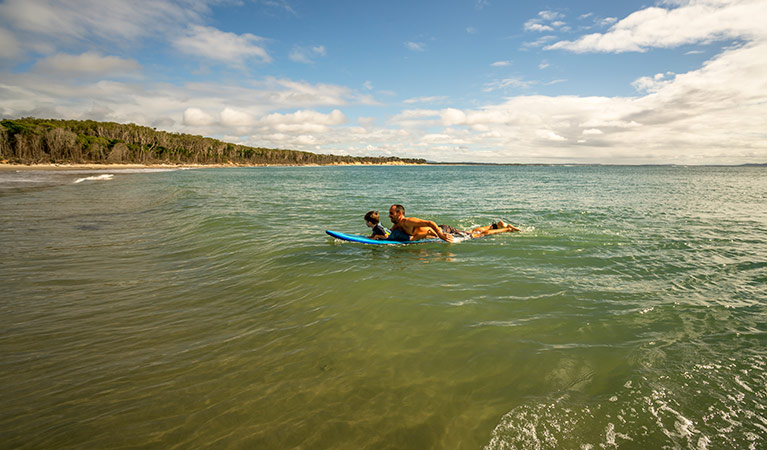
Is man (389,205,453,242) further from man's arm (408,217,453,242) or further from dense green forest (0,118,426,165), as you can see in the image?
dense green forest (0,118,426,165)

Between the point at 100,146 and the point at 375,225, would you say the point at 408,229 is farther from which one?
A: the point at 100,146

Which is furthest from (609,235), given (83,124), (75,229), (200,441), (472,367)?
(83,124)

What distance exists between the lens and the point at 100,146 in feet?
298

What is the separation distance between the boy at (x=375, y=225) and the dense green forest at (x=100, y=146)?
101529 millimetres

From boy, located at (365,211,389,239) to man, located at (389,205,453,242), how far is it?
0.89 feet

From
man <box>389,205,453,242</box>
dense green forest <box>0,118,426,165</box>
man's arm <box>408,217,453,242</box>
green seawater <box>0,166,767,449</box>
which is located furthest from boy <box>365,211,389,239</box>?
dense green forest <box>0,118,426,165</box>

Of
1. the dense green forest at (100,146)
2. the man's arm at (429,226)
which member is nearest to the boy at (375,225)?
the man's arm at (429,226)

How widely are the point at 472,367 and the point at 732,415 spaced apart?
2463 mm

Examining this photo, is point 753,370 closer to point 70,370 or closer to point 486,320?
point 486,320

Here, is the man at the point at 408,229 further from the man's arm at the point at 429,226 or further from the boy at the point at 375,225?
the boy at the point at 375,225

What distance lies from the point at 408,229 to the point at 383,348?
6327mm

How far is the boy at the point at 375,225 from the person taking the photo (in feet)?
34.0

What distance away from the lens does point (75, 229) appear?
39.6 ft

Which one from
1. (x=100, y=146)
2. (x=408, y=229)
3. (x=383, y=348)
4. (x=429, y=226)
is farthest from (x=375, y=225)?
(x=100, y=146)
